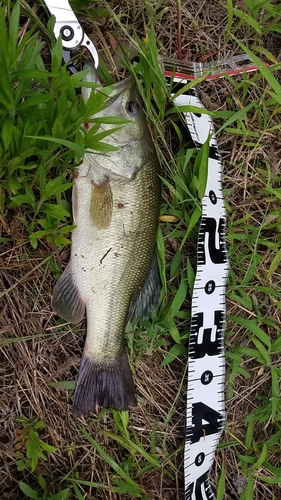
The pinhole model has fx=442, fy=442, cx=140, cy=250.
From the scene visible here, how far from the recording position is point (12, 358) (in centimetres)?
226

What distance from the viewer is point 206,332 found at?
2.53m

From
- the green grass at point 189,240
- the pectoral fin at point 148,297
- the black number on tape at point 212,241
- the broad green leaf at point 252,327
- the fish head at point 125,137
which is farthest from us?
the broad green leaf at point 252,327

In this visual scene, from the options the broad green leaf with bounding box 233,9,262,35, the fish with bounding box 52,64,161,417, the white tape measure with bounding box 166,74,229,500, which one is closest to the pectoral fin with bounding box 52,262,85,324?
the fish with bounding box 52,64,161,417

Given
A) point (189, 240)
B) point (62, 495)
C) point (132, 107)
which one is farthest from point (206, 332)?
point (132, 107)

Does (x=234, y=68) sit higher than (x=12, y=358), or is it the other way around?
(x=234, y=68)

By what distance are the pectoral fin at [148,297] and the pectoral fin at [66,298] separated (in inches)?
11.1

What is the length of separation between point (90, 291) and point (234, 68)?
1586mm

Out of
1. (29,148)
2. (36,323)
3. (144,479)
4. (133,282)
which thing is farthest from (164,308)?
(29,148)

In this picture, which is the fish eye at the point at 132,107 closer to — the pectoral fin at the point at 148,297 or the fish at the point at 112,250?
the fish at the point at 112,250

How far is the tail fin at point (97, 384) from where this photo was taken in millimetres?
2242

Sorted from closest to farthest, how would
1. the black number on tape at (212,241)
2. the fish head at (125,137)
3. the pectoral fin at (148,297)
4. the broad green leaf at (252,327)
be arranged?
1. the fish head at (125,137)
2. the pectoral fin at (148,297)
3. the black number on tape at (212,241)
4. the broad green leaf at (252,327)

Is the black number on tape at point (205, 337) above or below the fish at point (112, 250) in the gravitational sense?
below

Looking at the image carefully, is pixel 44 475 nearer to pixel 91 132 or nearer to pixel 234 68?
pixel 91 132

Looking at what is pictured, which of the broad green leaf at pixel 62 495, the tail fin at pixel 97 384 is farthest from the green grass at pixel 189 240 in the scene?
the tail fin at pixel 97 384
